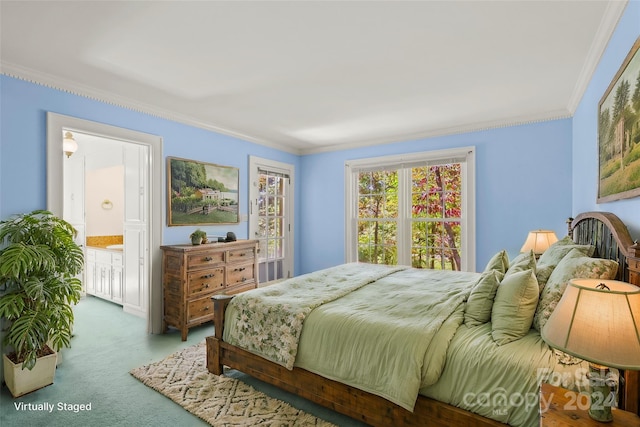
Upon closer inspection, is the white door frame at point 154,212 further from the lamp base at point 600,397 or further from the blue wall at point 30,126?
the lamp base at point 600,397

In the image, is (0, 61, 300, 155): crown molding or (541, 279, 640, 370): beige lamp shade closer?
(541, 279, 640, 370): beige lamp shade

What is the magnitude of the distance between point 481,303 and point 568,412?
74 centimetres

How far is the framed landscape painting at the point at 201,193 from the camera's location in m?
3.73

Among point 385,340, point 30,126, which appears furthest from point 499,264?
point 30,126

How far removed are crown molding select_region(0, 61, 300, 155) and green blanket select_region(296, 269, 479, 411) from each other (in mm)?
2911

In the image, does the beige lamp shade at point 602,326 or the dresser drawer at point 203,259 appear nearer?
the beige lamp shade at point 602,326

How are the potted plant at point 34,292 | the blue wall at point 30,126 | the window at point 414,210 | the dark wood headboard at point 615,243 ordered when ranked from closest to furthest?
1. the dark wood headboard at point 615,243
2. the potted plant at point 34,292
3. the blue wall at point 30,126
4. the window at point 414,210

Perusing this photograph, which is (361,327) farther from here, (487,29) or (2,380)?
(2,380)

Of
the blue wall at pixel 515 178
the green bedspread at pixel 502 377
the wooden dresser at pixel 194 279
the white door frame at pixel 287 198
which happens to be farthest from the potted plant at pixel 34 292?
the blue wall at pixel 515 178

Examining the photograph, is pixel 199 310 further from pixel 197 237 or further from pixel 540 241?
pixel 540 241

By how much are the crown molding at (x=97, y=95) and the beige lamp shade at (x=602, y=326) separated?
3.88m

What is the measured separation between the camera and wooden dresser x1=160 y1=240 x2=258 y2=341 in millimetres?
3363

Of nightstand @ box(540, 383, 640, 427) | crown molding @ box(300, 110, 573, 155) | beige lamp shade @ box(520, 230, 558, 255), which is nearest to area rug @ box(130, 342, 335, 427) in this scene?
nightstand @ box(540, 383, 640, 427)

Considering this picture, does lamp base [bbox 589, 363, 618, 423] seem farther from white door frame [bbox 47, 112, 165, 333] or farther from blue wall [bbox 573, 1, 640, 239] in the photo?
white door frame [bbox 47, 112, 165, 333]
